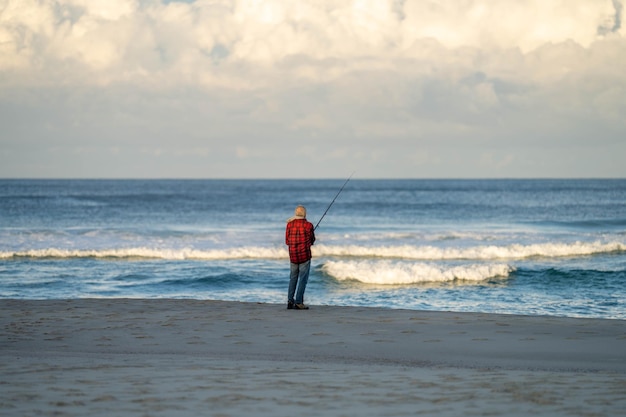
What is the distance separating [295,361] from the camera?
706 cm

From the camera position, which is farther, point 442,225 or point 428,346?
point 442,225

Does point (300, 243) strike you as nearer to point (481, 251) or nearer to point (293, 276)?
point (293, 276)

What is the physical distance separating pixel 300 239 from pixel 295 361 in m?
3.37

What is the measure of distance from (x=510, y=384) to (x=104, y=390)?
3.31 metres

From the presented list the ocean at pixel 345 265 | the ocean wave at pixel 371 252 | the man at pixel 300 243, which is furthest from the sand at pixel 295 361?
the ocean wave at pixel 371 252

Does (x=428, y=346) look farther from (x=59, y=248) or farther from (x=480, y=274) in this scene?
(x=59, y=248)

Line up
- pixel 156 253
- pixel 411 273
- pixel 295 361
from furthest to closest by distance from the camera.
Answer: pixel 156 253 → pixel 411 273 → pixel 295 361

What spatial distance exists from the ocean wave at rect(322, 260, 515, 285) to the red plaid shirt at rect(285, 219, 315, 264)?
5560mm

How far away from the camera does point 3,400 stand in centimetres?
488

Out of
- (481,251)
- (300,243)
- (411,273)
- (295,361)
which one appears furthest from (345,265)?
(295,361)

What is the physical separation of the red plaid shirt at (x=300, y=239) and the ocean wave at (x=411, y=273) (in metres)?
5.56

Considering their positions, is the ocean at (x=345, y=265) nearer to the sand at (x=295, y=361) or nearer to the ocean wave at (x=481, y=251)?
the ocean wave at (x=481, y=251)

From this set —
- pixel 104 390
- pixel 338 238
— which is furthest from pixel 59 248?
pixel 104 390

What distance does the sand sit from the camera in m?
4.89
